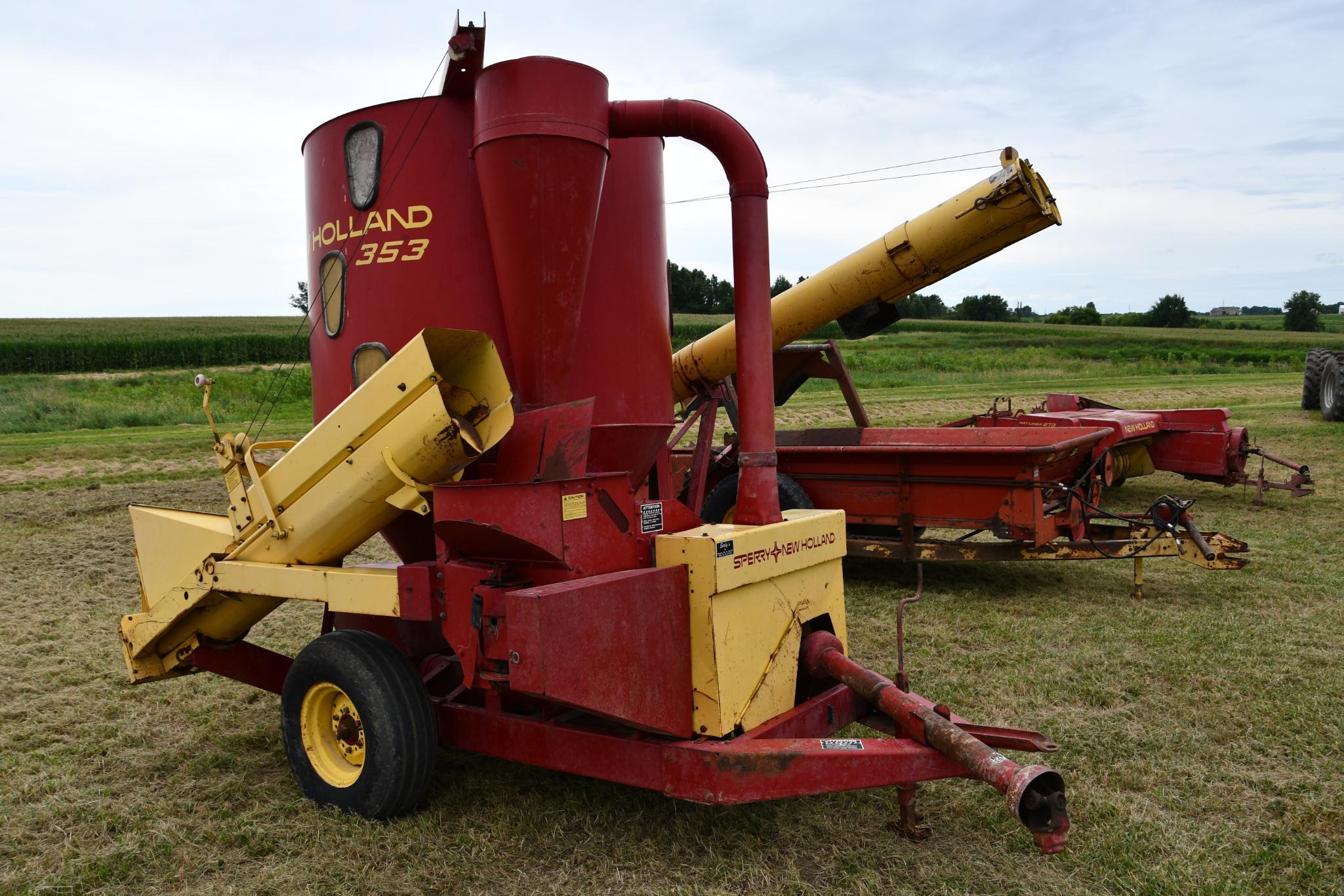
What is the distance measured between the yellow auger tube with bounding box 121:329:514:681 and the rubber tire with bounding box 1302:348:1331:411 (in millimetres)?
19108

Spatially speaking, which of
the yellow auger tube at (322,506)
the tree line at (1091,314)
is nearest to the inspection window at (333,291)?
the yellow auger tube at (322,506)

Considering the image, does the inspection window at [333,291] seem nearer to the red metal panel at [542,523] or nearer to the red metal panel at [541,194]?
the red metal panel at [541,194]

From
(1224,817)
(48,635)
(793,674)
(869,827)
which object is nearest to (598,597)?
(793,674)

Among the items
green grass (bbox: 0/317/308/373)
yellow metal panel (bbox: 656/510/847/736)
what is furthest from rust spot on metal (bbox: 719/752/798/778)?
green grass (bbox: 0/317/308/373)

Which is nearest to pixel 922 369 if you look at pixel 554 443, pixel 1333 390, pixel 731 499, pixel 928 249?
pixel 1333 390

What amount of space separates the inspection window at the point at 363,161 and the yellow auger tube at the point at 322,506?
908mm

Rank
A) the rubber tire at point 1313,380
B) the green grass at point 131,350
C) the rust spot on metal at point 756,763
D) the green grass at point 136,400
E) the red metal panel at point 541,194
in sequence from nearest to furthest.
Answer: the rust spot on metal at point 756,763 < the red metal panel at point 541,194 < the rubber tire at point 1313,380 < the green grass at point 136,400 < the green grass at point 131,350

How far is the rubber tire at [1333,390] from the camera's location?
55.4 feet

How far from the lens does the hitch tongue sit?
2928mm

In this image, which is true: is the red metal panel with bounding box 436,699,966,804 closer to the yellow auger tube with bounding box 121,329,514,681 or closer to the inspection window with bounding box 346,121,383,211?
the yellow auger tube with bounding box 121,329,514,681

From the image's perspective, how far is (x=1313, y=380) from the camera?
18.5m

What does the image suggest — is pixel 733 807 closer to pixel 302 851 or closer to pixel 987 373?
pixel 302 851

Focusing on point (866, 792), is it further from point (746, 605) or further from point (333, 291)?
point (333, 291)

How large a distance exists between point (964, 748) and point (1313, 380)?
18929mm
